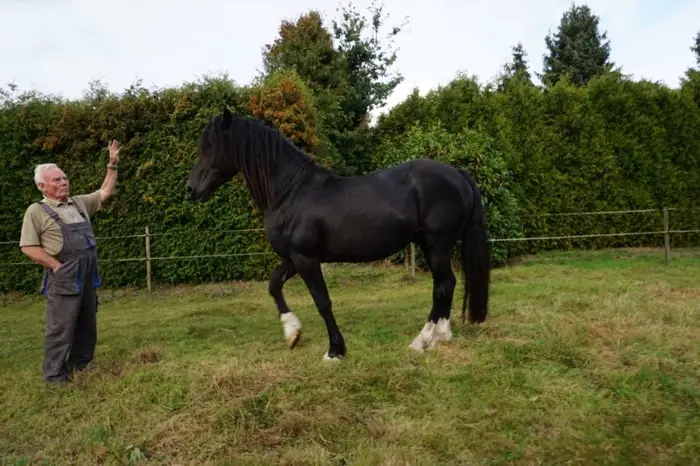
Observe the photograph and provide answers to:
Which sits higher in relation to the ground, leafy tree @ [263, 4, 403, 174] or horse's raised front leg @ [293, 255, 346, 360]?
leafy tree @ [263, 4, 403, 174]

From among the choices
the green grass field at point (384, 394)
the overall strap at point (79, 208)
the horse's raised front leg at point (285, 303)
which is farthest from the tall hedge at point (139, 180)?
the overall strap at point (79, 208)

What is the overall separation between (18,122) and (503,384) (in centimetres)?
951

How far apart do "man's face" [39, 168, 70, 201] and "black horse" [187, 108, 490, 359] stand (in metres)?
0.92

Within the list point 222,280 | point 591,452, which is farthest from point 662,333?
point 222,280

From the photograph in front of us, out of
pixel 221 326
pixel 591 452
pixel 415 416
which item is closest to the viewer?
pixel 591 452

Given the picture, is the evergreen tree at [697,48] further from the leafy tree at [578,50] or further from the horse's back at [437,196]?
the horse's back at [437,196]

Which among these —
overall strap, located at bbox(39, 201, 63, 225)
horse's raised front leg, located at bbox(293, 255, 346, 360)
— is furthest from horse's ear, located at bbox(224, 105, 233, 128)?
overall strap, located at bbox(39, 201, 63, 225)

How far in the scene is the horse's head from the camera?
165 inches

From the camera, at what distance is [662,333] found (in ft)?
14.1

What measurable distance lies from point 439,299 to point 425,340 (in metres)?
0.35

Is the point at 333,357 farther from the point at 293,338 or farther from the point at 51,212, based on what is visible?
the point at 51,212

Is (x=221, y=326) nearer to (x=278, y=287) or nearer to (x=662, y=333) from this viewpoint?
(x=278, y=287)

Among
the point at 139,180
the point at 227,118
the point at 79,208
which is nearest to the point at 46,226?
the point at 79,208

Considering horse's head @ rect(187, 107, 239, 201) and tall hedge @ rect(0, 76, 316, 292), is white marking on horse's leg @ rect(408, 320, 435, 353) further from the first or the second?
tall hedge @ rect(0, 76, 316, 292)
